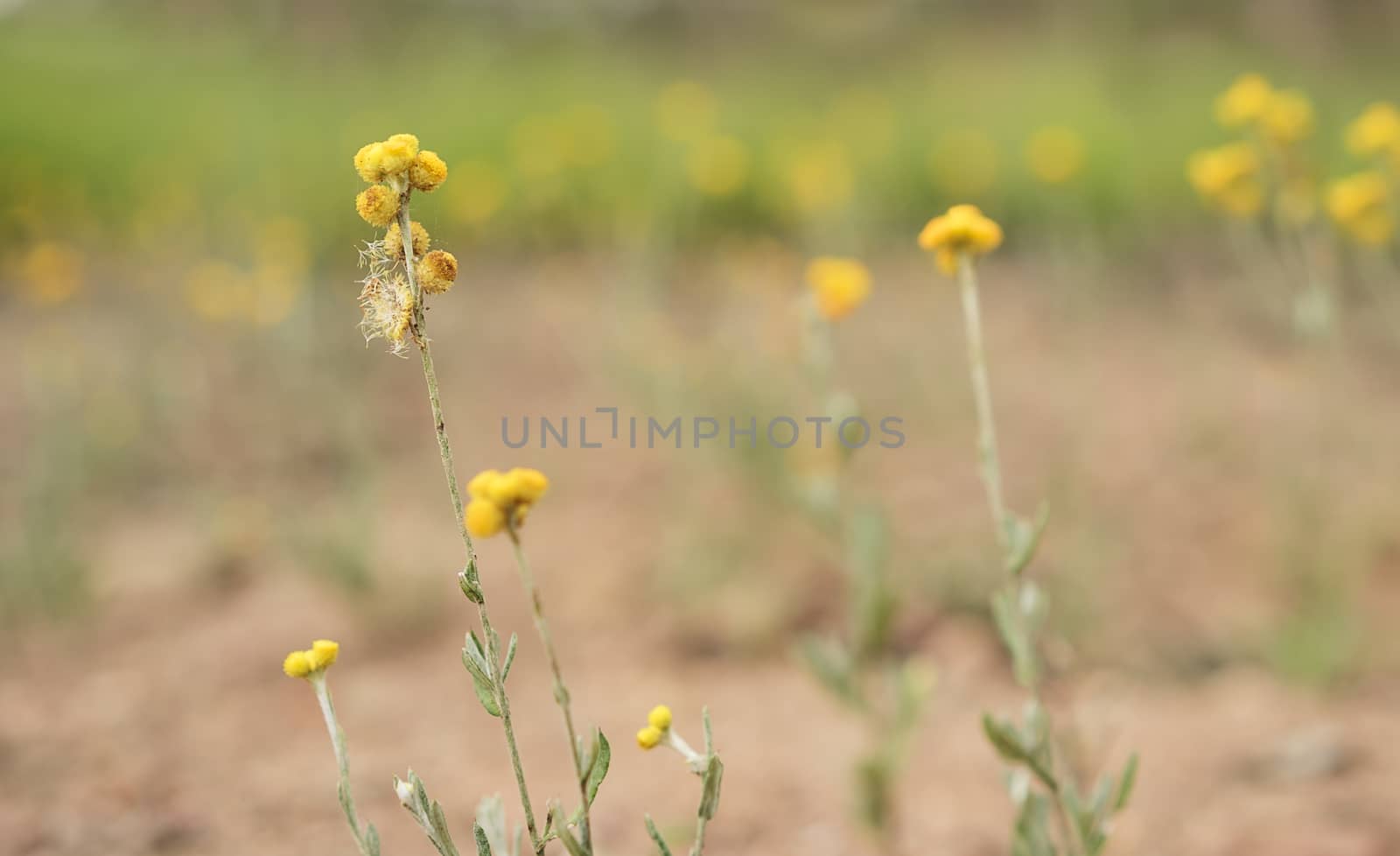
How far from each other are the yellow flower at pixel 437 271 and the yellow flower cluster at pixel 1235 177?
1.86 metres

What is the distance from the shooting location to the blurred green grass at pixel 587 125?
5.49 metres

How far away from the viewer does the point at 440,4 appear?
9.27 metres

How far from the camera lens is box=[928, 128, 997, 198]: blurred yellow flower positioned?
5.55 meters

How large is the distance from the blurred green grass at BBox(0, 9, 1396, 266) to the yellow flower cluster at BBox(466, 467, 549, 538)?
118 inches

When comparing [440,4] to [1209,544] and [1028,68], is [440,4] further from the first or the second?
[1209,544]

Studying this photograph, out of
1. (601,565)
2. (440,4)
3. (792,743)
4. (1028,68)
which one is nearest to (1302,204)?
(792,743)

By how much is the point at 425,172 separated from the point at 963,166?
5.00 metres

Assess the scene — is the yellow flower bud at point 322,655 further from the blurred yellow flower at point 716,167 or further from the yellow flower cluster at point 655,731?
the blurred yellow flower at point 716,167

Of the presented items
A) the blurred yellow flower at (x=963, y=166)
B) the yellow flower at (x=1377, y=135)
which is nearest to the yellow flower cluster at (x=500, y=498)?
the yellow flower at (x=1377, y=135)

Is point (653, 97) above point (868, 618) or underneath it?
above

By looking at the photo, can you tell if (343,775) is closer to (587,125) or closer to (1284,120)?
(1284,120)

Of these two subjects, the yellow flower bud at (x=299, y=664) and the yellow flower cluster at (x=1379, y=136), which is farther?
the yellow flower cluster at (x=1379, y=136)

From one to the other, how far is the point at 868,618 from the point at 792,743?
59 cm

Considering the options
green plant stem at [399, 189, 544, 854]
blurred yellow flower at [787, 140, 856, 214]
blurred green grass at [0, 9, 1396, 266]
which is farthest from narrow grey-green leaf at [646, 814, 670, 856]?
blurred yellow flower at [787, 140, 856, 214]
